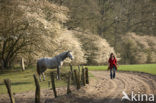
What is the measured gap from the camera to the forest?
73.8ft

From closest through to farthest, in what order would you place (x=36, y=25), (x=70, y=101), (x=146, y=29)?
1. (x=70, y=101)
2. (x=36, y=25)
3. (x=146, y=29)

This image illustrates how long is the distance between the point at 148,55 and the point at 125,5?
19.2m

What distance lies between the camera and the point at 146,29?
169 ft

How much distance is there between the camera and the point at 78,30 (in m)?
41.1

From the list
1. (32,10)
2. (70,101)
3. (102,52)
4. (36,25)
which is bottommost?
(70,101)

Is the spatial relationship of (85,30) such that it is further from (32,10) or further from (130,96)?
(130,96)

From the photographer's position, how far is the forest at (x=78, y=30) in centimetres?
2248

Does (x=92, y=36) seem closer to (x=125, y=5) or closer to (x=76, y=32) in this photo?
(x=76, y=32)

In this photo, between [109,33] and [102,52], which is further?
[109,33]

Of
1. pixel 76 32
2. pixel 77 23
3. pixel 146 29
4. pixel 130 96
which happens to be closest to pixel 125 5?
pixel 146 29

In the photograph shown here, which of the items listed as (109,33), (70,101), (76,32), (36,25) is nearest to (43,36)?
(36,25)

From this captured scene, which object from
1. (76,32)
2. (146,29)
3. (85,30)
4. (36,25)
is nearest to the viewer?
(36,25)

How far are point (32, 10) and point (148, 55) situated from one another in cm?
3246

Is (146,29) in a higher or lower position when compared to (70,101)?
higher
